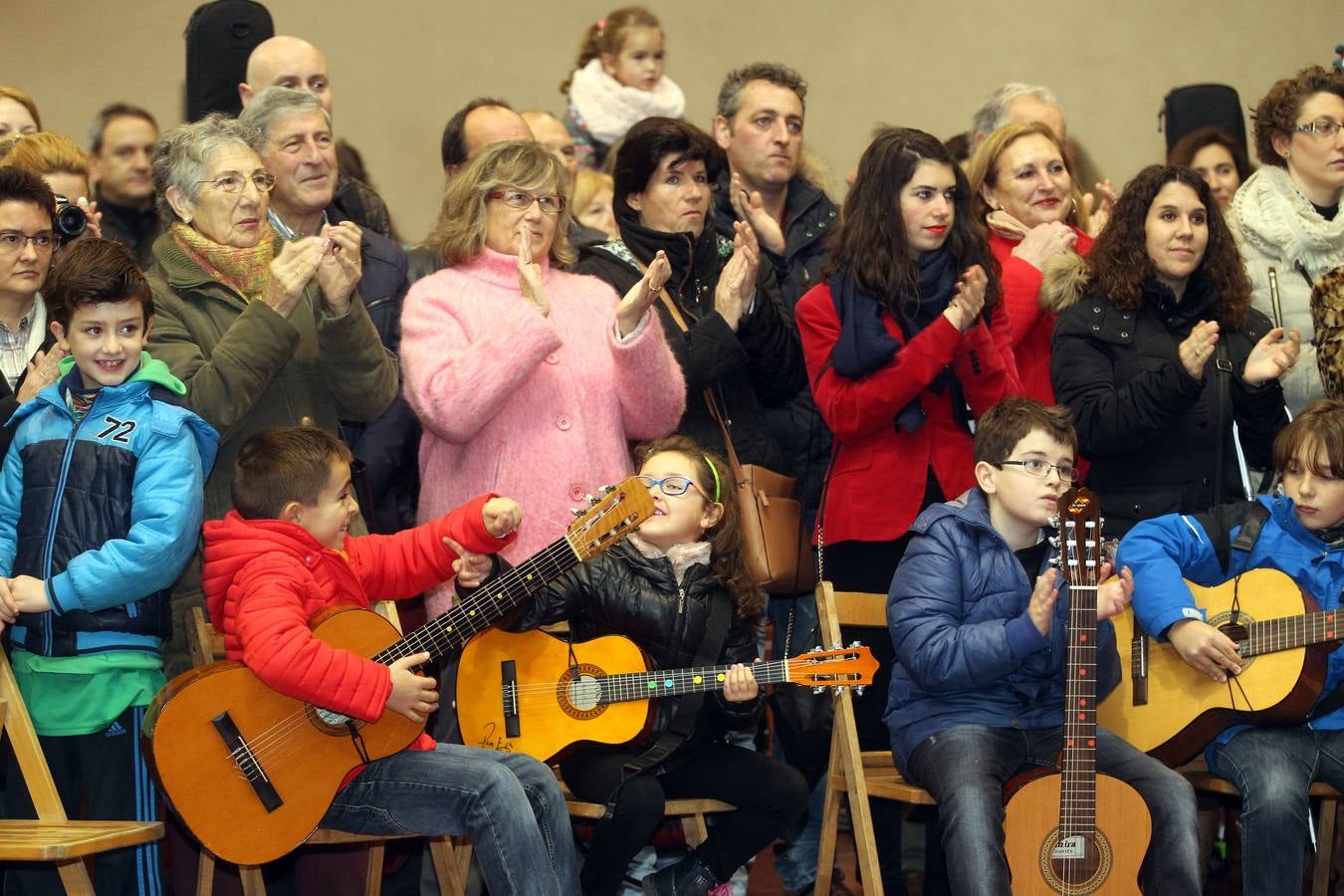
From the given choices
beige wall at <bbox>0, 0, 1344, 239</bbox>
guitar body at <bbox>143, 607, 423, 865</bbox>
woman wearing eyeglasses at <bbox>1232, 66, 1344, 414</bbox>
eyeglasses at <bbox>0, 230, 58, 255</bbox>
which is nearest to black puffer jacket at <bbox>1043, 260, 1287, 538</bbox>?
woman wearing eyeglasses at <bbox>1232, 66, 1344, 414</bbox>

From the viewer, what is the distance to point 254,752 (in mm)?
3660

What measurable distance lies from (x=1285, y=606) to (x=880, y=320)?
1.24 meters

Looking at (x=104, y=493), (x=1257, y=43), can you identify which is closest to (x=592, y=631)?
(x=104, y=493)

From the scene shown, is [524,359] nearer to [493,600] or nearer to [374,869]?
[493,600]

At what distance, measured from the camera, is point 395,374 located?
4430 mm

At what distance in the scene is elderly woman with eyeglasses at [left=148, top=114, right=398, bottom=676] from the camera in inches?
162

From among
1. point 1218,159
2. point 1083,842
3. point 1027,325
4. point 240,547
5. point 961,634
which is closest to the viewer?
point 240,547

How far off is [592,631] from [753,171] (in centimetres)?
180

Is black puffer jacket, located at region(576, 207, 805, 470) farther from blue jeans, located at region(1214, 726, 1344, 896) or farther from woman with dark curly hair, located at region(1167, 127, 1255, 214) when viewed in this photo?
woman with dark curly hair, located at region(1167, 127, 1255, 214)

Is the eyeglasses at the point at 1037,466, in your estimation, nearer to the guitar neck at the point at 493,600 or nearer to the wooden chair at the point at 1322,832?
the wooden chair at the point at 1322,832

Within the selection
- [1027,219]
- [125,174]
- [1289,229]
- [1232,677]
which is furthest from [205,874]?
[1289,229]

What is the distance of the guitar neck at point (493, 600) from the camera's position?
154 inches

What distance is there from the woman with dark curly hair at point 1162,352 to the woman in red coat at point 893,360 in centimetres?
26

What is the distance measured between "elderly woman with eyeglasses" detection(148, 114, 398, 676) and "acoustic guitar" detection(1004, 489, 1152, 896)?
1.77 m
